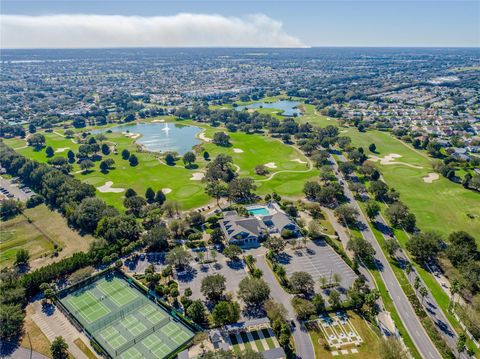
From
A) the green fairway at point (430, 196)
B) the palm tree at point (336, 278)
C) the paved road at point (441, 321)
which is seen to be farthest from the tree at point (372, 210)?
the palm tree at point (336, 278)

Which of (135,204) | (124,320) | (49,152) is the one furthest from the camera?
(49,152)

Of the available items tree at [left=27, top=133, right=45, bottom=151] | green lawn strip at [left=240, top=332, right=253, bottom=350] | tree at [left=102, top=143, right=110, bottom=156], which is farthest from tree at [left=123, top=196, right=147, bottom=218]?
tree at [left=27, top=133, right=45, bottom=151]

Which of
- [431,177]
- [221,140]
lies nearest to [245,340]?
[431,177]

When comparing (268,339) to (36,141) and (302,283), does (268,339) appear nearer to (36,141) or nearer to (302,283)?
(302,283)

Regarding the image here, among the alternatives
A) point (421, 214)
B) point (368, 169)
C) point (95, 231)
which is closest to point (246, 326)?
point (95, 231)

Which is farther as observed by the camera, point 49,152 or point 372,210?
point 49,152

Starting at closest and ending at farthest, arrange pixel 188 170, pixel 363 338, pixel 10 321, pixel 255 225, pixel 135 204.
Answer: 1. pixel 10 321
2. pixel 363 338
3. pixel 255 225
4. pixel 135 204
5. pixel 188 170

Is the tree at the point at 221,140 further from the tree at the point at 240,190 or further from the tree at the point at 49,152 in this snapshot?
the tree at the point at 49,152
